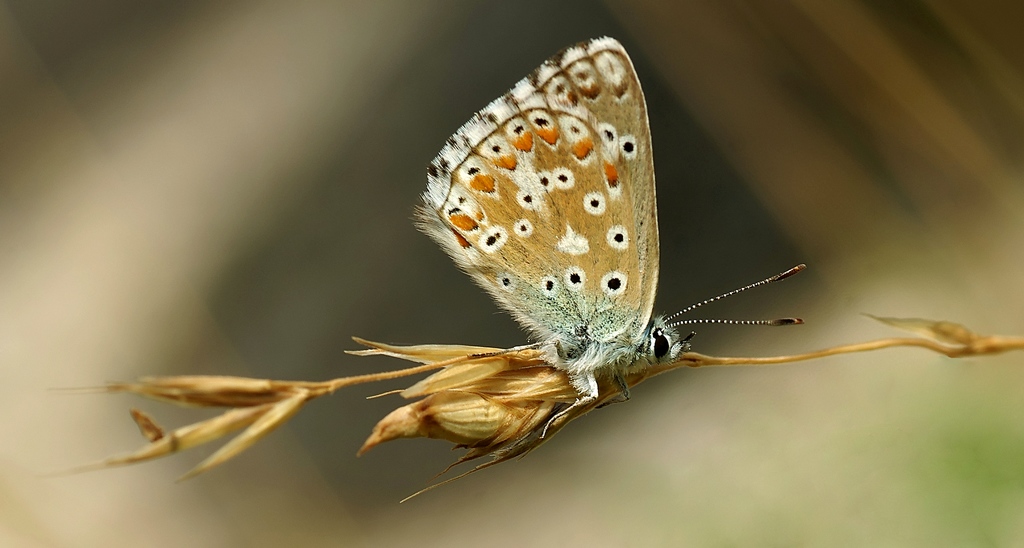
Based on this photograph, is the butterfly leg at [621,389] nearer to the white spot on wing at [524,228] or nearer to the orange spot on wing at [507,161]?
the white spot on wing at [524,228]

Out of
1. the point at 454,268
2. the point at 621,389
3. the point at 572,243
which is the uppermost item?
the point at 454,268

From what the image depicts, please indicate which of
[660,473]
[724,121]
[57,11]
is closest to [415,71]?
[724,121]

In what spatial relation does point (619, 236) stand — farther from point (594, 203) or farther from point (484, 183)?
point (484, 183)

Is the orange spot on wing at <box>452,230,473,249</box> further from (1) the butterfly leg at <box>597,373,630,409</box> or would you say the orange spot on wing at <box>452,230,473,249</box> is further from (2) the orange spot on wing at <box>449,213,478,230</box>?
(1) the butterfly leg at <box>597,373,630,409</box>

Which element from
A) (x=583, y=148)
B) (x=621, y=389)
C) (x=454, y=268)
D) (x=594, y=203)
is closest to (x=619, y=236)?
(x=594, y=203)

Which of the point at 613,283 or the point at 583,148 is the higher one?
the point at 583,148

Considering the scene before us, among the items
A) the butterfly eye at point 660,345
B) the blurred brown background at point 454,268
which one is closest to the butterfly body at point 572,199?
the butterfly eye at point 660,345
